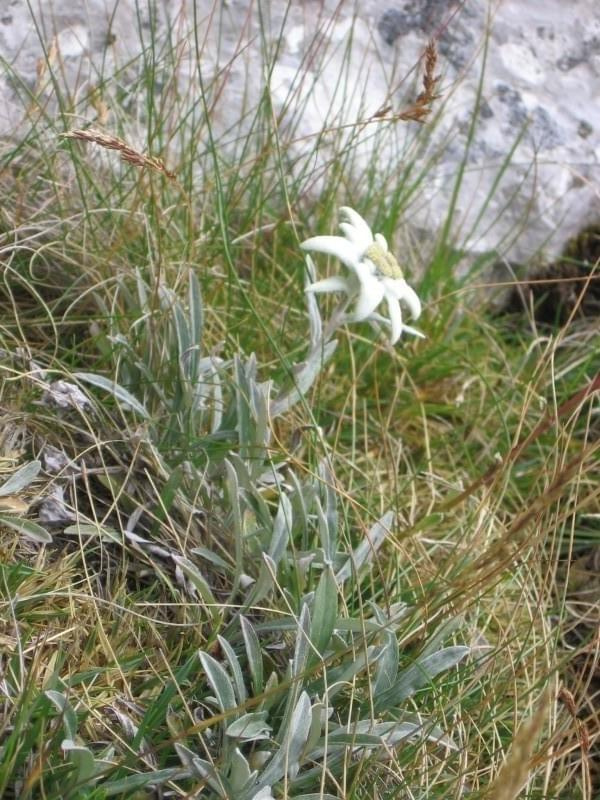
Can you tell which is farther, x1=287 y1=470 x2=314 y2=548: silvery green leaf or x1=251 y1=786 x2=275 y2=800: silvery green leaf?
x1=287 y1=470 x2=314 y2=548: silvery green leaf

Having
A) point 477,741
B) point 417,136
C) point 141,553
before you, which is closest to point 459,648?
point 477,741

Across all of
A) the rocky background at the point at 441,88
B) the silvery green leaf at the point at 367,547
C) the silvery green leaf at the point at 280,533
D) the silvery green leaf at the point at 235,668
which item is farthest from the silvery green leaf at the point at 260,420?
the rocky background at the point at 441,88

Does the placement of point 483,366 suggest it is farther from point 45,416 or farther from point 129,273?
point 45,416

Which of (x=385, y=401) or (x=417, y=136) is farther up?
(x=417, y=136)

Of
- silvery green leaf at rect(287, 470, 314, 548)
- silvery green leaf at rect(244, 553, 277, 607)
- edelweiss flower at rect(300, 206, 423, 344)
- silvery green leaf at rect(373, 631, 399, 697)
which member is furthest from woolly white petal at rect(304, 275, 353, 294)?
silvery green leaf at rect(373, 631, 399, 697)

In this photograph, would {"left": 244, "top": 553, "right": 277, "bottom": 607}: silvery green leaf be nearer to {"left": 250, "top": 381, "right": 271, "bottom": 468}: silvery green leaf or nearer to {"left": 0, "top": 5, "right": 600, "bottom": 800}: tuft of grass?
{"left": 0, "top": 5, "right": 600, "bottom": 800}: tuft of grass
